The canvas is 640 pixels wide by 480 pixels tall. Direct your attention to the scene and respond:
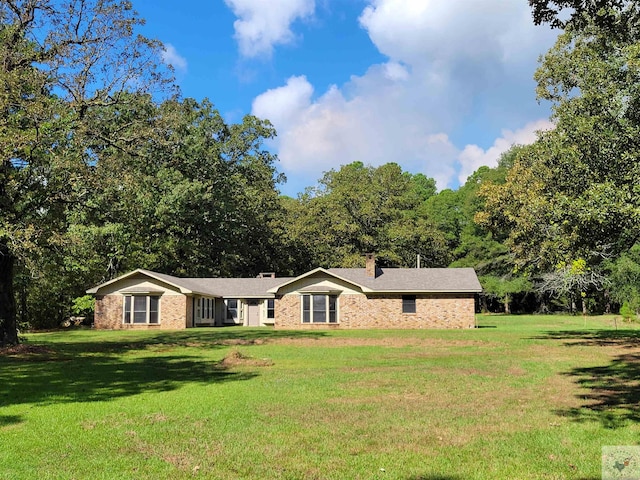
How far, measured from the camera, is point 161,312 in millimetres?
37281

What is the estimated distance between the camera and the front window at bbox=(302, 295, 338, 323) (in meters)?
36.2

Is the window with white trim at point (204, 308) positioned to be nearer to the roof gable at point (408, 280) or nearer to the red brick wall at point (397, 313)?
the roof gable at point (408, 280)

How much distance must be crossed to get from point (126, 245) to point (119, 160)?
20083 mm

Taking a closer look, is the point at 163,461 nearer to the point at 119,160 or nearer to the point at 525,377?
the point at 525,377

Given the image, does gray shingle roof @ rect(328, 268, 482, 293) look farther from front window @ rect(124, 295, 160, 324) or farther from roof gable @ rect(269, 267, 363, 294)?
front window @ rect(124, 295, 160, 324)

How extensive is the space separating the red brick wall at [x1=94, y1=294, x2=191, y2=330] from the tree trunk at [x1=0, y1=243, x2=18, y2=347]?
1600cm

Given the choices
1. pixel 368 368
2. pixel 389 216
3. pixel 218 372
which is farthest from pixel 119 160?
pixel 389 216

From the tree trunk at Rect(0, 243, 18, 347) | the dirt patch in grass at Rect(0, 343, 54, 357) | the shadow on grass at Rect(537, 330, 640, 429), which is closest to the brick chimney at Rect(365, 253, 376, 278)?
the shadow on grass at Rect(537, 330, 640, 429)

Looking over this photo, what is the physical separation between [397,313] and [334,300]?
4.10 meters

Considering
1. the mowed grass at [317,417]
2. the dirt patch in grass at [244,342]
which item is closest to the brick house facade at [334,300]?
the dirt patch in grass at [244,342]

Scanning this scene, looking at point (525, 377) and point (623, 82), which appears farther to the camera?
point (623, 82)

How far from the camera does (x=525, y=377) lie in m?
12.9

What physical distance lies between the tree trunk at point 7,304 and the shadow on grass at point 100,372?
43.1 inches

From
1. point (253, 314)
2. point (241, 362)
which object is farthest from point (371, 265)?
point (241, 362)
